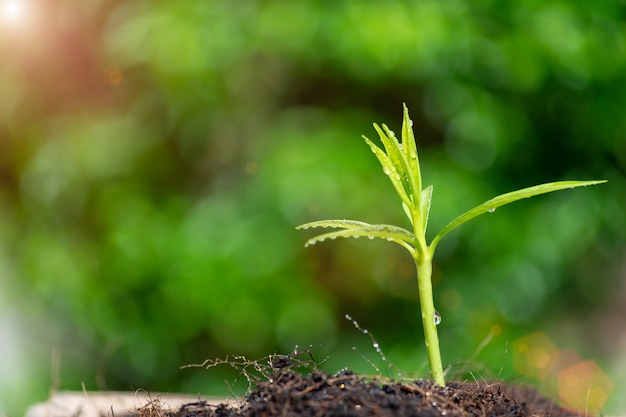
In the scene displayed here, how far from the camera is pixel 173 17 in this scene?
95.8 inches

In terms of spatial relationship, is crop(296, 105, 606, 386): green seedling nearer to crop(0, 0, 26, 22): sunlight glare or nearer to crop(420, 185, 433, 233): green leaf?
crop(420, 185, 433, 233): green leaf

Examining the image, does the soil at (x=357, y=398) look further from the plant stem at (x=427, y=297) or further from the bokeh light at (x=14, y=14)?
the bokeh light at (x=14, y=14)

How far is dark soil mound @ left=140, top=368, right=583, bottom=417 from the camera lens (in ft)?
2.63

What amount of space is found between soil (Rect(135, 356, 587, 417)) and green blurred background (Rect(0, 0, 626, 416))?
131 centimetres

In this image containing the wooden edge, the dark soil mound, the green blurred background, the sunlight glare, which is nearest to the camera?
the dark soil mound

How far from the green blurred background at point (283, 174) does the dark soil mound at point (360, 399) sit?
1.32m

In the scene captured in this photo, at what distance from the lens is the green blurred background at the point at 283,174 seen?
2354 mm

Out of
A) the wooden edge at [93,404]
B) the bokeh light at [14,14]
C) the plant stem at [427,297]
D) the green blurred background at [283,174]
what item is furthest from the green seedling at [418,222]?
the bokeh light at [14,14]

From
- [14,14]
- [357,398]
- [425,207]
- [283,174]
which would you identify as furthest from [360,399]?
[14,14]

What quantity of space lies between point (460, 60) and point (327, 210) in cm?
69

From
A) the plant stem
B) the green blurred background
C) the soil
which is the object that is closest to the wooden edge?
the soil

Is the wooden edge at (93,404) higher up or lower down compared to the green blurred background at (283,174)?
lower down

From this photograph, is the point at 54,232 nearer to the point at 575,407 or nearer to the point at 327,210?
the point at 327,210

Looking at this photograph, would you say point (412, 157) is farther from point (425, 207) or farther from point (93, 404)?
point (93, 404)
